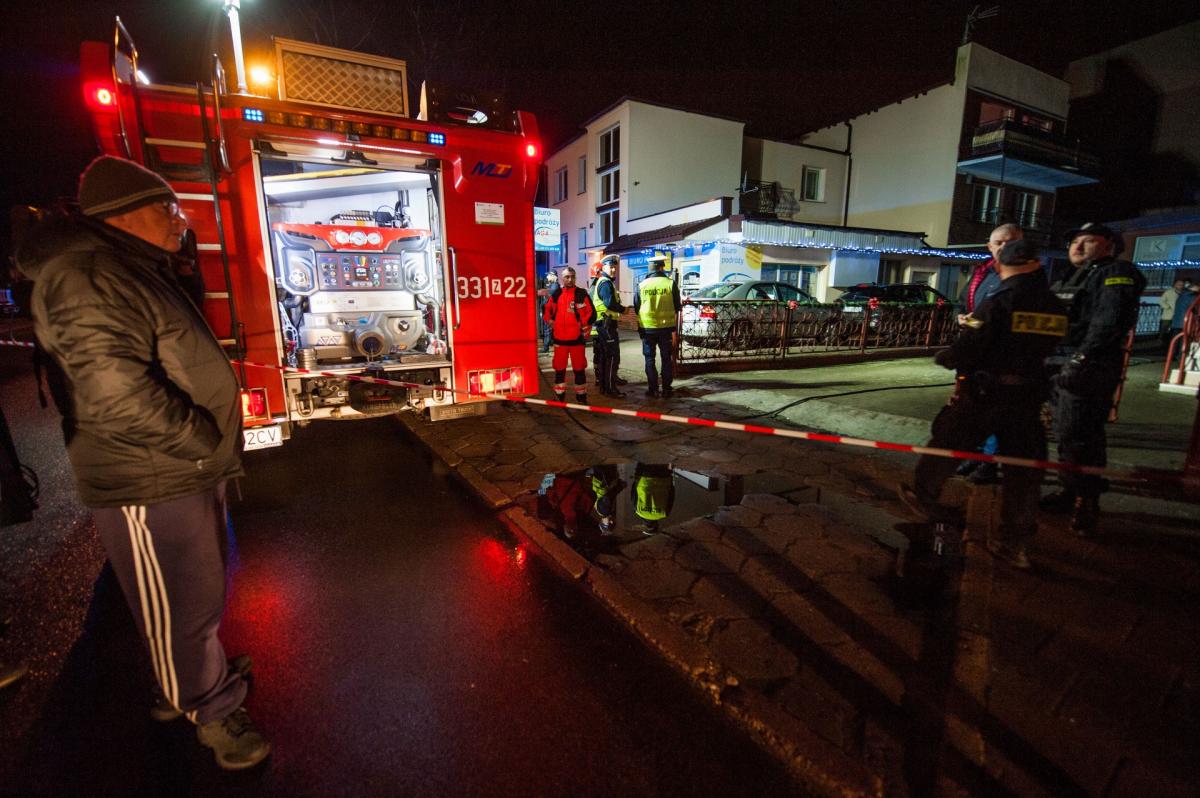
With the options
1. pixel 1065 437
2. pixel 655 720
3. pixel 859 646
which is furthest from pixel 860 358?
pixel 655 720

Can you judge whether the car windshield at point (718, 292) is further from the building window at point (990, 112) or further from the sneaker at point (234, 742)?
the building window at point (990, 112)

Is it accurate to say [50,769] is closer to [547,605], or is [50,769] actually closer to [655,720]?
[547,605]

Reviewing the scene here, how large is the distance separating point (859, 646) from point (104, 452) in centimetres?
317

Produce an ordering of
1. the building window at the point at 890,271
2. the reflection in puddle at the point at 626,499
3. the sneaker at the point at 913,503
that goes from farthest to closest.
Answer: the building window at the point at 890,271 < the reflection in puddle at the point at 626,499 < the sneaker at the point at 913,503

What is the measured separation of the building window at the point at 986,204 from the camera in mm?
23359

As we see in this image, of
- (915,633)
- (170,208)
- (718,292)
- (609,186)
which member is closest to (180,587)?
(170,208)

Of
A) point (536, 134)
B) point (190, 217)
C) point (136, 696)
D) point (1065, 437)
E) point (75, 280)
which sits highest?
point (536, 134)

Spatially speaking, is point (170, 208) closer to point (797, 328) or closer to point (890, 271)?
point (797, 328)

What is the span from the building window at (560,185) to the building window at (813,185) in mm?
12863

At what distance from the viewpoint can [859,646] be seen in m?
2.54

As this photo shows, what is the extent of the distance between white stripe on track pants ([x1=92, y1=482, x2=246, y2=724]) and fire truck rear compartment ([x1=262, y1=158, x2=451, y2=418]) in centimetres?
321

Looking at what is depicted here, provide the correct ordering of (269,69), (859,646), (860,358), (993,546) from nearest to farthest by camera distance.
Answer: (859,646) < (993,546) < (269,69) < (860,358)

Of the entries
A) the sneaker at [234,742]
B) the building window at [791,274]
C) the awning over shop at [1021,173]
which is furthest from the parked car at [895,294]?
the sneaker at [234,742]

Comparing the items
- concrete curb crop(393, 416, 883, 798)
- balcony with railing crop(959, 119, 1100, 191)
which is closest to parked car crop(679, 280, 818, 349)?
concrete curb crop(393, 416, 883, 798)
